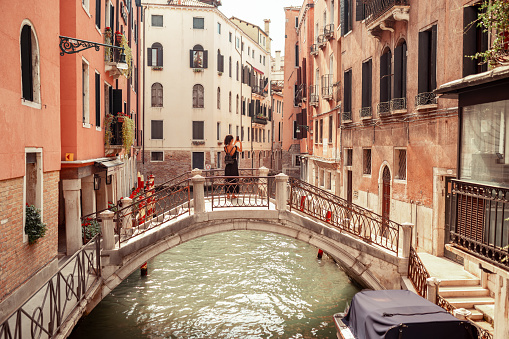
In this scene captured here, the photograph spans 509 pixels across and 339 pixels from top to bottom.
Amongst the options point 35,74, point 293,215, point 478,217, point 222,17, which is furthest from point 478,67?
point 222,17

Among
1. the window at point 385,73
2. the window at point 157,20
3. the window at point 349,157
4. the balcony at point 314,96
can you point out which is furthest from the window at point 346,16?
the window at point 157,20

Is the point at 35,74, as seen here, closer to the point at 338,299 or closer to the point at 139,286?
the point at 139,286

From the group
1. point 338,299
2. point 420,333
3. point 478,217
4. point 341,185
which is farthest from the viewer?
point 341,185

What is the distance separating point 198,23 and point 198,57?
254cm

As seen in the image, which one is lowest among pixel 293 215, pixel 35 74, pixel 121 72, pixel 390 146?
pixel 293 215

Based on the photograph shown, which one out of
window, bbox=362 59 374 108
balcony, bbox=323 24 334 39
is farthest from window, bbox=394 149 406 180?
balcony, bbox=323 24 334 39

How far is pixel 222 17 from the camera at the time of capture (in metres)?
38.6

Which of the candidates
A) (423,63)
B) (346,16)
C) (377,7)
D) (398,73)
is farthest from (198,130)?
(423,63)

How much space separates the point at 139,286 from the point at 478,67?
36.5 feet

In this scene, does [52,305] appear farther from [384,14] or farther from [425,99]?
[384,14]

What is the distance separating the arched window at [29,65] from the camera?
26.8 feet

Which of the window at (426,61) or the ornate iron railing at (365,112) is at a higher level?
the window at (426,61)

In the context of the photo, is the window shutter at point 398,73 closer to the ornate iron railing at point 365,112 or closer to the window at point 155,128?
the ornate iron railing at point 365,112

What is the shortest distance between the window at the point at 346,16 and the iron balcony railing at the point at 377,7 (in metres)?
2.96
